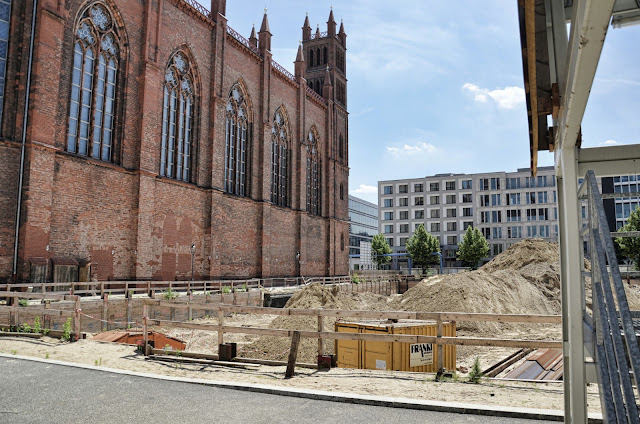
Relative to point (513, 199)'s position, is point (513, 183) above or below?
above

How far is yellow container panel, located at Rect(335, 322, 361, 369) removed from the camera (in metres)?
10.2

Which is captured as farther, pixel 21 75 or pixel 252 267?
pixel 252 267

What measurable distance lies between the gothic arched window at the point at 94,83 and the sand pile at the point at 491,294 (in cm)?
1720

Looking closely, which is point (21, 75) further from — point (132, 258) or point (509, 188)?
point (509, 188)

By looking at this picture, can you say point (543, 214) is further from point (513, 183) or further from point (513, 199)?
point (513, 183)

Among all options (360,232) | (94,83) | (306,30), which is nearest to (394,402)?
(94,83)

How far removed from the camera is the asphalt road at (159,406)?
5.66 metres

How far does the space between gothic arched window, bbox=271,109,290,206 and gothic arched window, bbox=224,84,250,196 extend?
12.8 feet

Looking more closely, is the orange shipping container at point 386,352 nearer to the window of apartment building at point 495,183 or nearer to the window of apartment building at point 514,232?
the window of apartment building at point 514,232

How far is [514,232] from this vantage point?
72.5 metres

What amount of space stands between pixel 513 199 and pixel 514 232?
5.06 m

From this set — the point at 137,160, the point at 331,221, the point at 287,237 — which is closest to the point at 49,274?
the point at 137,160

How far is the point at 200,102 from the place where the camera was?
101ft

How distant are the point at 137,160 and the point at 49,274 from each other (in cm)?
747
